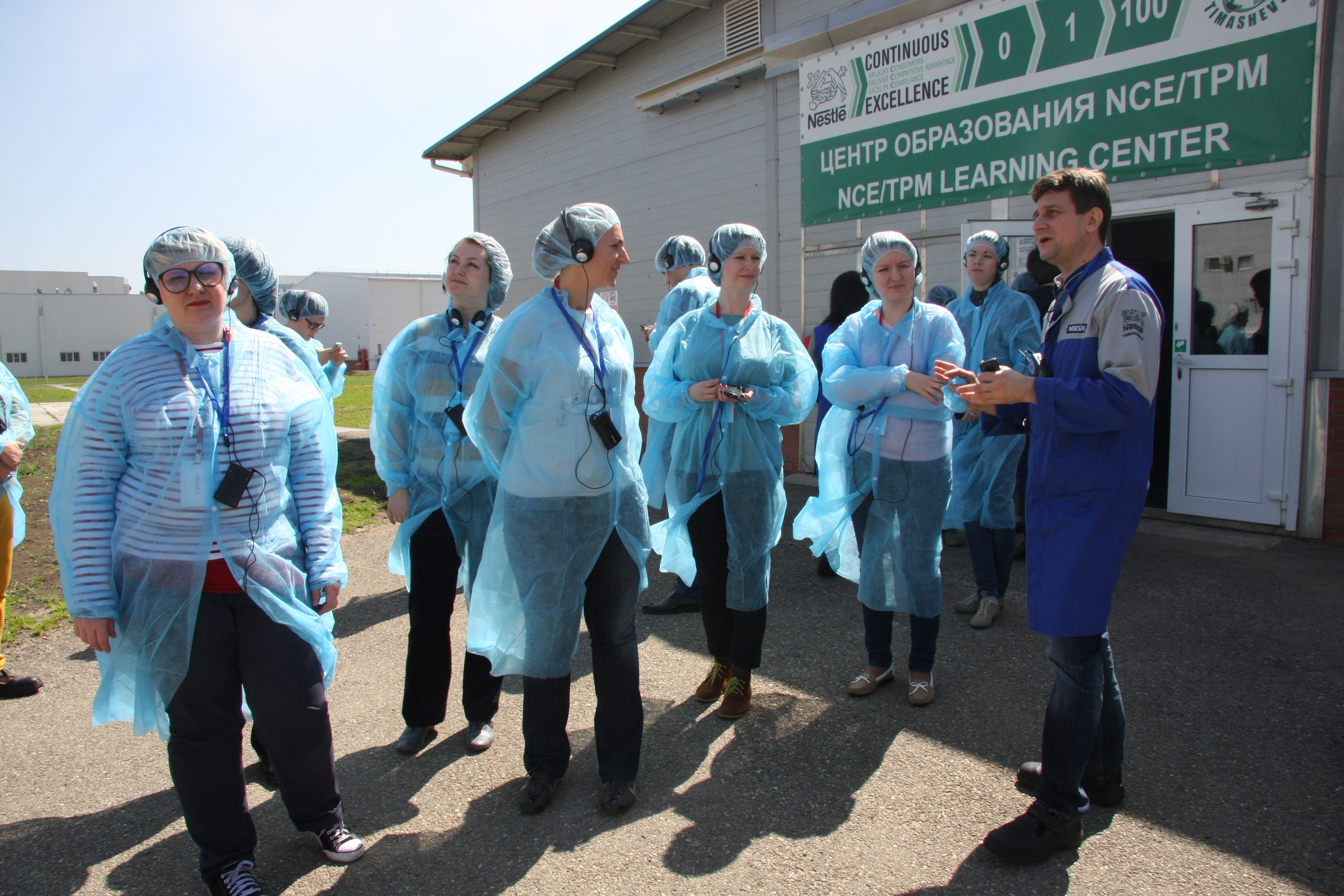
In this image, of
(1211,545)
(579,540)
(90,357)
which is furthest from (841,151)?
(90,357)

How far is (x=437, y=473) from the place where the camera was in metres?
3.25

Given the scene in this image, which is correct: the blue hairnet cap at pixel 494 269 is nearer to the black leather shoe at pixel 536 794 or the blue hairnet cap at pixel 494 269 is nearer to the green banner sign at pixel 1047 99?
the black leather shoe at pixel 536 794

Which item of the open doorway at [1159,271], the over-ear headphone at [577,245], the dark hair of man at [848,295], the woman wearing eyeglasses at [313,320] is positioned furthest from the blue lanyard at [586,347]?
the open doorway at [1159,271]

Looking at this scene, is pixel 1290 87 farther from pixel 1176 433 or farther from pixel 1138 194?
pixel 1176 433

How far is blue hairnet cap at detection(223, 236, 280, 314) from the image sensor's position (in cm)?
336

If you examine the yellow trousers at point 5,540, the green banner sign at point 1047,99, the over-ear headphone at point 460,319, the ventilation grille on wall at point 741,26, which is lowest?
the yellow trousers at point 5,540

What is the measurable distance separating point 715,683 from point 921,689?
869 millimetres

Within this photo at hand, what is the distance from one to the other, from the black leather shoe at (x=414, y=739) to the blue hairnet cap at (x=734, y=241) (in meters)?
2.20

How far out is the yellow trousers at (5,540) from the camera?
3.87m

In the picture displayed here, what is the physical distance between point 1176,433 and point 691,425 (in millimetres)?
4577

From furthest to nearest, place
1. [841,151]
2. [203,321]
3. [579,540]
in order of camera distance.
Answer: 1. [841,151]
2. [579,540]
3. [203,321]

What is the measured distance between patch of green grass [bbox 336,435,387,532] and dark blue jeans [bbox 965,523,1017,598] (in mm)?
4333

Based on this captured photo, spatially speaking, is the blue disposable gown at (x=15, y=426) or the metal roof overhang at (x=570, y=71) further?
the metal roof overhang at (x=570, y=71)

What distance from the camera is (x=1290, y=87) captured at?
216 inches
